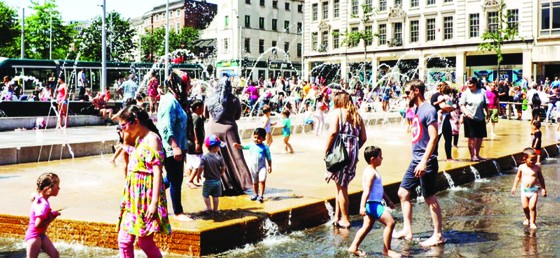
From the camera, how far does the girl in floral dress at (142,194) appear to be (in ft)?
15.5

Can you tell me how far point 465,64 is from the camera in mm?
49156

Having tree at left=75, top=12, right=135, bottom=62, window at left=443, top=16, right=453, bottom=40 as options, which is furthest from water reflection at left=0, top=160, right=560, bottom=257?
tree at left=75, top=12, right=135, bottom=62

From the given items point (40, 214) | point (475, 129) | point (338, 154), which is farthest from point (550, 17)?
point (40, 214)

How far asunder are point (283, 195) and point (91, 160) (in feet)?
20.3

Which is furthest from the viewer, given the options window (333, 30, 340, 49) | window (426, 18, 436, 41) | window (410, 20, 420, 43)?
window (333, 30, 340, 49)

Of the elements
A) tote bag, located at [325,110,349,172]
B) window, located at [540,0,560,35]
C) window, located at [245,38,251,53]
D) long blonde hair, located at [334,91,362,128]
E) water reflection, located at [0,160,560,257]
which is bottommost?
water reflection, located at [0,160,560,257]

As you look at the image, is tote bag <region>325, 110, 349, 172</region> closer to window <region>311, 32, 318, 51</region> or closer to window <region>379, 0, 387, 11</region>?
window <region>379, 0, 387, 11</region>

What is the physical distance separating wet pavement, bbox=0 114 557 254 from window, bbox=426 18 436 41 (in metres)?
37.3

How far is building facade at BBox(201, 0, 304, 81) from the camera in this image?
72.4 meters

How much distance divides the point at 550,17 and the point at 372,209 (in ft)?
139

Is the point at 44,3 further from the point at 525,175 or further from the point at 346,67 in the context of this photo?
the point at 525,175

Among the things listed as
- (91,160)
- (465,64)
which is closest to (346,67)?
(465,64)

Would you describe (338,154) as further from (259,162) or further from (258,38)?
(258,38)

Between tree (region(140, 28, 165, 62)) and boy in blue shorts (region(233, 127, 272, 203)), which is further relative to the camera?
tree (region(140, 28, 165, 62))
